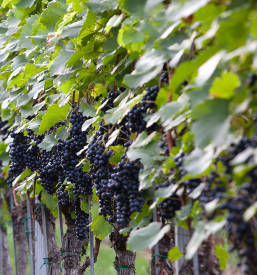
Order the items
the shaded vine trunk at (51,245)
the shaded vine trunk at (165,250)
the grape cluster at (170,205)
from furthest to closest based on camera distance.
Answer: the shaded vine trunk at (51,245), the shaded vine trunk at (165,250), the grape cluster at (170,205)

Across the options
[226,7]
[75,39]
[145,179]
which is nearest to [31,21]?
[75,39]

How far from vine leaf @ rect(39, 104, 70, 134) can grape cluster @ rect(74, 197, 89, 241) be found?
0.54 metres

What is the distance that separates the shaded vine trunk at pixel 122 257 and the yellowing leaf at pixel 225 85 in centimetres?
156

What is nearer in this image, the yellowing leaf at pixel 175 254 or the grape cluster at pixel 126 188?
the yellowing leaf at pixel 175 254

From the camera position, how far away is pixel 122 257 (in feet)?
7.77

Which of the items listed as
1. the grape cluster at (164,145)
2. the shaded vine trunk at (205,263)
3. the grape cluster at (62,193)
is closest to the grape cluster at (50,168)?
the grape cluster at (62,193)

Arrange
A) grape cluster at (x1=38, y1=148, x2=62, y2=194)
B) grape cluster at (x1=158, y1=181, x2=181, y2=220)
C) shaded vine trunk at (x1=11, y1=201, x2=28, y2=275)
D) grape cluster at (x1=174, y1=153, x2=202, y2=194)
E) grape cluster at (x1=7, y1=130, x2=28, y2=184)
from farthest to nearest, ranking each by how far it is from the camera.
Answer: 1. shaded vine trunk at (x1=11, y1=201, x2=28, y2=275)
2. grape cluster at (x1=7, y1=130, x2=28, y2=184)
3. grape cluster at (x1=38, y1=148, x2=62, y2=194)
4. grape cluster at (x1=158, y1=181, x2=181, y2=220)
5. grape cluster at (x1=174, y1=153, x2=202, y2=194)

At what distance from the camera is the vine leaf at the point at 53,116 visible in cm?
227

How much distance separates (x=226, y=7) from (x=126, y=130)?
2.62 ft

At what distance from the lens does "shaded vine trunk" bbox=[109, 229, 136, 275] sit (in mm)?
2326

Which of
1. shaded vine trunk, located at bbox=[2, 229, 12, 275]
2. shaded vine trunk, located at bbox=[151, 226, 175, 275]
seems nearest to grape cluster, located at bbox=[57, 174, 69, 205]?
shaded vine trunk, located at bbox=[151, 226, 175, 275]

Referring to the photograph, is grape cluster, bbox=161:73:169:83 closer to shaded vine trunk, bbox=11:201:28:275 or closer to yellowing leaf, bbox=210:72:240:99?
yellowing leaf, bbox=210:72:240:99

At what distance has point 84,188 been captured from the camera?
2.16 m

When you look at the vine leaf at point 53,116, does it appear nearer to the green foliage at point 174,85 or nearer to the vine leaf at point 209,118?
the green foliage at point 174,85
